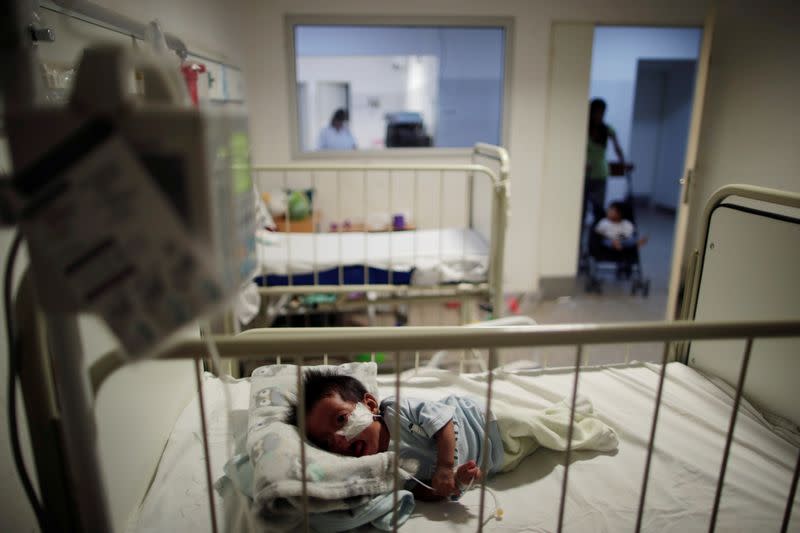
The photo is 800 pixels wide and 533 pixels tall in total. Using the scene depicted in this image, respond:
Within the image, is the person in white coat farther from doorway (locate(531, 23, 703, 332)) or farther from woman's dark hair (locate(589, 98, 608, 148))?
woman's dark hair (locate(589, 98, 608, 148))

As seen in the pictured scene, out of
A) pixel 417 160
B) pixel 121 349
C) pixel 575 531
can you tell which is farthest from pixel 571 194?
pixel 121 349

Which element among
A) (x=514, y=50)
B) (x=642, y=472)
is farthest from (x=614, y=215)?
(x=642, y=472)

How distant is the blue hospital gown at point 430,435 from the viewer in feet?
4.37

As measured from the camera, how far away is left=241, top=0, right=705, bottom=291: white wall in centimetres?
386

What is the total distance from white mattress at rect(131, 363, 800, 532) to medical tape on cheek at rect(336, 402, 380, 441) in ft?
0.73

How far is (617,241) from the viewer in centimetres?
425

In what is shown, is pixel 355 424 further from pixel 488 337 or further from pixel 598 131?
pixel 598 131

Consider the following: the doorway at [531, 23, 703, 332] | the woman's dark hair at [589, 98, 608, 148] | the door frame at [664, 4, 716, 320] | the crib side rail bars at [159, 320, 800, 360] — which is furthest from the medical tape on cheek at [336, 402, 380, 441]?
the woman's dark hair at [589, 98, 608, 148]

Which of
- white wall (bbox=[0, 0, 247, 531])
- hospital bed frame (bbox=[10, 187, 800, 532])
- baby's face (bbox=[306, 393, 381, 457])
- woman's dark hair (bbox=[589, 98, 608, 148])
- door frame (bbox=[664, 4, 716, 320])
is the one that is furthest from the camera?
woman's dark hair (bbox=[589, 98, 608, 148])

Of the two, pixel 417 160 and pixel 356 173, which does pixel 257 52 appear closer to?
pixel 356 173

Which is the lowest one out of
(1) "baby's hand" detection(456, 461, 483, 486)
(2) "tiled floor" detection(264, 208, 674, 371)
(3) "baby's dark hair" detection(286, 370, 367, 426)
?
(2) "tiled floor" detection(264, 208, 674, 371)

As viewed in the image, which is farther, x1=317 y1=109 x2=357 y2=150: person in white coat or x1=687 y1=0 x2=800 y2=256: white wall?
x1=317 y1=109 x2=357 y2=150: person in white coat

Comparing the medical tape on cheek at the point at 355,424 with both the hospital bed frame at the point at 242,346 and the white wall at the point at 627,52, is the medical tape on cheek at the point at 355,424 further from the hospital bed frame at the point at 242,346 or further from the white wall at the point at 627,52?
the white wall at the point at 627,52

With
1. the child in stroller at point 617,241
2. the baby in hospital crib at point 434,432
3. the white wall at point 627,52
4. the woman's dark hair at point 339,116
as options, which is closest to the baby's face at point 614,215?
the child in stroller at point 617,241
